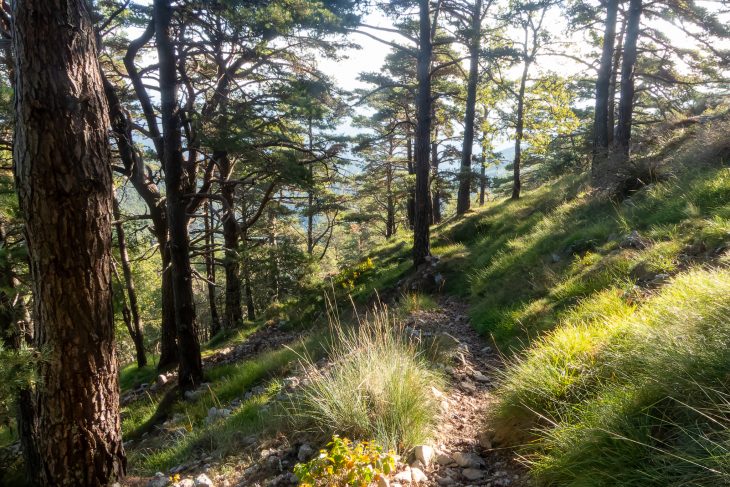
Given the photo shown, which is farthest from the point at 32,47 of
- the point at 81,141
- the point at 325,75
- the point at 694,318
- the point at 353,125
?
the point at 353,125

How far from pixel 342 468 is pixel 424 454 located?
0.70 meters

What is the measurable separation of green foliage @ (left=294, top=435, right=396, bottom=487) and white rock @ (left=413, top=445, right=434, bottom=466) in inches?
17.1

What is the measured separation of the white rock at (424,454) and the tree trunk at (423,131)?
7.04 meters

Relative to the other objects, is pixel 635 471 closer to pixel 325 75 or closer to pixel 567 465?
pixel 567 465

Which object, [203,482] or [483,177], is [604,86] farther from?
[203,482]

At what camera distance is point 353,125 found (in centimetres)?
2242

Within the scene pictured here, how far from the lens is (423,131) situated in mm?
9195

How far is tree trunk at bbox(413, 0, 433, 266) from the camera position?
8953 millimetres

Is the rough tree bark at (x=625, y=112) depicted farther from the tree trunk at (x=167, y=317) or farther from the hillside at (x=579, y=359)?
the tree trunk at (x=167, y=317)

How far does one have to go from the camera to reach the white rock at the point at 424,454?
2.83 metres

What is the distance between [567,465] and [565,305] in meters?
2.79

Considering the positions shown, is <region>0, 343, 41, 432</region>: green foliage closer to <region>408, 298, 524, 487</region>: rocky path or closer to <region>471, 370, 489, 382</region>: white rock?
<region>408, 298, 524, 487</region>: rocky path

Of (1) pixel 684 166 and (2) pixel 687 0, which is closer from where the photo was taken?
(1) pixel 684 166

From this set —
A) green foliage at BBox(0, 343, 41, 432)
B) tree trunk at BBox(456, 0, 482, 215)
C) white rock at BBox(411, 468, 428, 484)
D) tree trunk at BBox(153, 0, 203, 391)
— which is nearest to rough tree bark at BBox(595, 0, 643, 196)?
tree trunk at BBox(456, 0, 482, 215)
